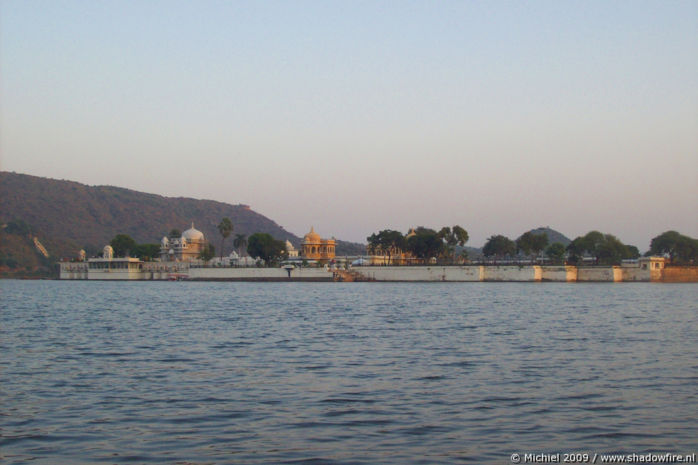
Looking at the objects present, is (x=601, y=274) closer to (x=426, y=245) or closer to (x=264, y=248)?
(x=426, y=245)

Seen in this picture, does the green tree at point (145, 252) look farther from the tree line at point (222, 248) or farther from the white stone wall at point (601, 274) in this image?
the white stone wall at point (601, 274)

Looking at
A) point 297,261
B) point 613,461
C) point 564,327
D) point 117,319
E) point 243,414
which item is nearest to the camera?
point 613,461

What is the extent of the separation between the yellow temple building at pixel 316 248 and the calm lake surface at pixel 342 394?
123134 mm

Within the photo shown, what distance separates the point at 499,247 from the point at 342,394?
151 metres

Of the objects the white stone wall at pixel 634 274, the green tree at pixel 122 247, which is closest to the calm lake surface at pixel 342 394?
the white stone wall at pixel 634 274

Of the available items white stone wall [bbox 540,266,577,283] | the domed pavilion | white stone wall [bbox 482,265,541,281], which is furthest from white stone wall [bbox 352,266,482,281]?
the domed pavilion

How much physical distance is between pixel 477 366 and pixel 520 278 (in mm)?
109339

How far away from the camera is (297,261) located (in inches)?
5856

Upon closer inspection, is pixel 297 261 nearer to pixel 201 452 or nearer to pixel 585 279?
pixel 585 279

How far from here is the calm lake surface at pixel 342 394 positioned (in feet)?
43.2

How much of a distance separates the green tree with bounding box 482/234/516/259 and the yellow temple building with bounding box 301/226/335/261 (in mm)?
33537

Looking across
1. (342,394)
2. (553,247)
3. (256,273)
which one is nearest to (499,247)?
(553,247)

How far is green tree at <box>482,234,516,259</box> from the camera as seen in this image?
16500 cm

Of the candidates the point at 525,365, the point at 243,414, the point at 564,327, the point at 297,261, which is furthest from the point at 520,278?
the point at 243,414
